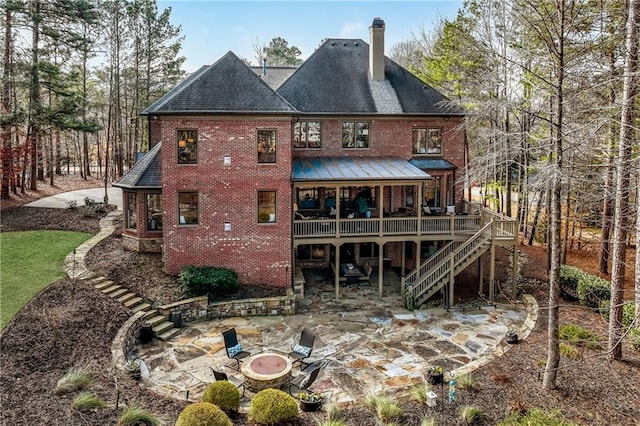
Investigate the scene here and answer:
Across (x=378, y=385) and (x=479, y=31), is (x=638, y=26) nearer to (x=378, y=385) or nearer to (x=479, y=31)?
(x=378, y=385)

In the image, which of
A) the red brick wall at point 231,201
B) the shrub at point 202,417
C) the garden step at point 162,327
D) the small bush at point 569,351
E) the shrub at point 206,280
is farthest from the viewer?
the red brick wall at point 231,201

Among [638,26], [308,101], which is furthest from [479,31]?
[638,26]

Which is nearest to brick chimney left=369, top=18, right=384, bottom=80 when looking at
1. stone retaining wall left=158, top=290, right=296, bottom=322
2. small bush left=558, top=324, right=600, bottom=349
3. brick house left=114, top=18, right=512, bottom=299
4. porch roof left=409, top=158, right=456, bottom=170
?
brick house left=114, top=18, right=512, bottom=299

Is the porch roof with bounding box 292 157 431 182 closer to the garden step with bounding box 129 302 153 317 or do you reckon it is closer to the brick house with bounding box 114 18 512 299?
the brick house with bounding box 114 18 512 299

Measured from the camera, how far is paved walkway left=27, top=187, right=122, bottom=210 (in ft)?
83.0

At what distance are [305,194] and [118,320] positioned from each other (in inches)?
415

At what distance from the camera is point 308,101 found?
20.1m

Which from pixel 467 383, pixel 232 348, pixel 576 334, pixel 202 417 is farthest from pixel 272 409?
pixel 576 334

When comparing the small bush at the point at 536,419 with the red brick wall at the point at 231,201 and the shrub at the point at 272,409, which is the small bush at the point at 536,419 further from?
the red brick wall at the point at 231,201

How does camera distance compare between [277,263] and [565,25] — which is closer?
[565,25]

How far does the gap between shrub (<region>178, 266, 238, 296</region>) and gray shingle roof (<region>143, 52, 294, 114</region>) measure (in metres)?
6.24

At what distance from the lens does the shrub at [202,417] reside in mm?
7242

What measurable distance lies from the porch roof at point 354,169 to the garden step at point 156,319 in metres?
7.19

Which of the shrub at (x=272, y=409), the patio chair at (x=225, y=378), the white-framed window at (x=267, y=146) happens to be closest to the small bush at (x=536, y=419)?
the shrub at (x=272, y=409)
